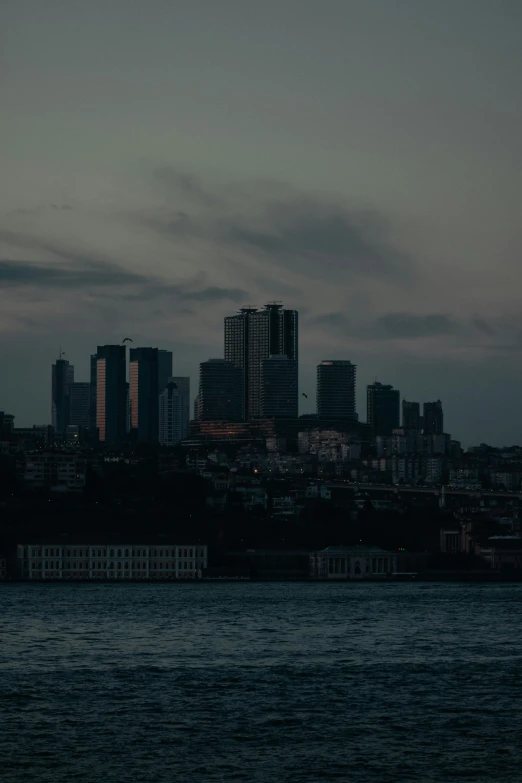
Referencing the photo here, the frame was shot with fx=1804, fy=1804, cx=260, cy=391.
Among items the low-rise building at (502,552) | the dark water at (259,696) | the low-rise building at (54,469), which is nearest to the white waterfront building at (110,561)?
the low-rise building at (502,552)

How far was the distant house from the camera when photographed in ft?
283

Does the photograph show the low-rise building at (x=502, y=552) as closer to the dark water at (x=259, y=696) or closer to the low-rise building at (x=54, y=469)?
the low-rise building at (x=54, y=469)

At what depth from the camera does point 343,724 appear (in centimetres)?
2789

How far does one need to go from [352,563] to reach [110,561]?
40.1ft

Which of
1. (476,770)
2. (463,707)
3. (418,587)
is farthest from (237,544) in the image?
(476,770)

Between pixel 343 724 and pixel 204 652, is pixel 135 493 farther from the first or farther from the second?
pixel 343 724

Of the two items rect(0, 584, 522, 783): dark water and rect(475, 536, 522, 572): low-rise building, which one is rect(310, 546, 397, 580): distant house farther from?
rect(0, 584, 522, 783): dark water

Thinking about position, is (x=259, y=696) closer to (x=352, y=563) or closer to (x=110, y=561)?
(x=110, y=561)

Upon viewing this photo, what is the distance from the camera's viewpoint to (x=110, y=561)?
82688 mm

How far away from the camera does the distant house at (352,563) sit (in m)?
86.3

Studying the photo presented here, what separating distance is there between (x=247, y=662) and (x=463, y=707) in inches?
323

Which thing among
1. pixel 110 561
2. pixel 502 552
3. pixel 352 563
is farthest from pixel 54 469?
pixel 110 561

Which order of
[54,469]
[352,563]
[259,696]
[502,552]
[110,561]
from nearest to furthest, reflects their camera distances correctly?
[259,696] < [110,561] < [352,563] < [502,552] < [54,469]

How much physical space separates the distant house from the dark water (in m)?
31.4
